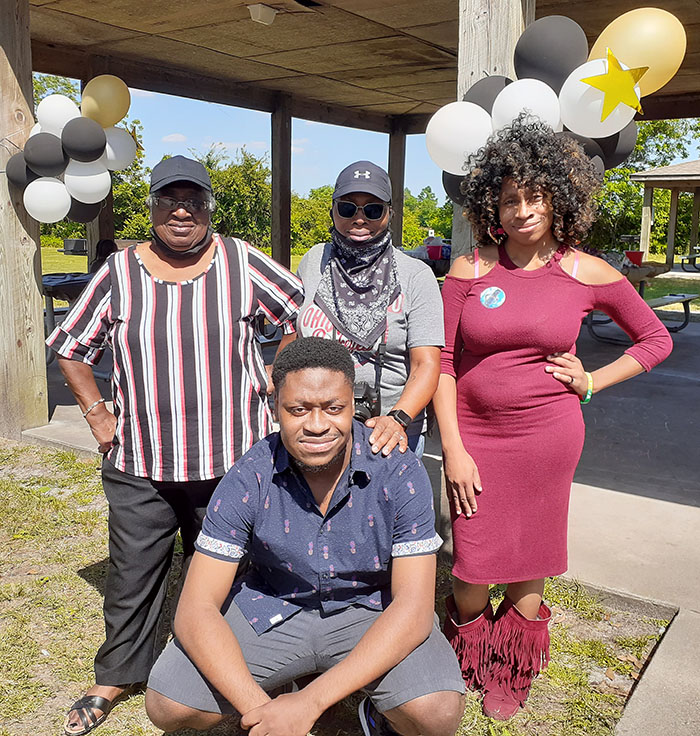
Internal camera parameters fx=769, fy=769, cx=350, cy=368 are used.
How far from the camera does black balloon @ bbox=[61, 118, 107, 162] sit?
4.97 metres

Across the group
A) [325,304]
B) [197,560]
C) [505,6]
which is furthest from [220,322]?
[505,6]

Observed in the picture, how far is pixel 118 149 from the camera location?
532 centimetres

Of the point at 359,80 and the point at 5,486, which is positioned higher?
the point at 359,80

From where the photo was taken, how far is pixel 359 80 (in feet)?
30.9

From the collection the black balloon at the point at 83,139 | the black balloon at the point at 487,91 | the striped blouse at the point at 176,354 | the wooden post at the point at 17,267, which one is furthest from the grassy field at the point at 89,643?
the black balloon at the point at 83,139

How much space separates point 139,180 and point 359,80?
703 inches

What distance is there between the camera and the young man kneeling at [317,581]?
1979 mm

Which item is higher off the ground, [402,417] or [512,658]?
[402,417]

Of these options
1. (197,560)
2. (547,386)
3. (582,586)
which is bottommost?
(582,586)

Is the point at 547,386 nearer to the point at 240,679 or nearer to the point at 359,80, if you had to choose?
the point at 240,679

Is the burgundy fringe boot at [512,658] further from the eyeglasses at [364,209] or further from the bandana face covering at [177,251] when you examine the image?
the bandana face covering at [177,251]

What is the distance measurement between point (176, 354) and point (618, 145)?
1.88 metres

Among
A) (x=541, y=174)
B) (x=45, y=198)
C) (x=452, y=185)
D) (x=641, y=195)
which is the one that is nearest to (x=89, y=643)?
(x=452, y=185)

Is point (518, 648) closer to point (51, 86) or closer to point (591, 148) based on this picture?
point (591, 148)
